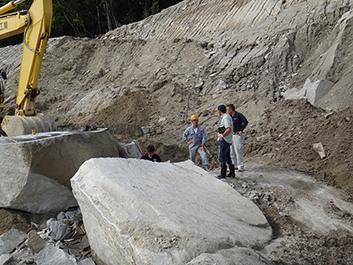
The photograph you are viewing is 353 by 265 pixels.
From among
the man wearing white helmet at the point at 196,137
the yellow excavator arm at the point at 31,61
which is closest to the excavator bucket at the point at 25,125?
the yellow excavator arm at the point at 31,61

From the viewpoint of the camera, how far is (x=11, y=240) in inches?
171

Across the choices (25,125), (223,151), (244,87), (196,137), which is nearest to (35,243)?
(223,151)

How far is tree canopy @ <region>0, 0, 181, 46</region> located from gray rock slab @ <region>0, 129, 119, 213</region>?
17084mm

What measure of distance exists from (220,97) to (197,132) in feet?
13.6

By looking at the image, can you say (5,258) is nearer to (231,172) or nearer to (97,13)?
(231,172)

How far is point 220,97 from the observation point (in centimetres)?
1069

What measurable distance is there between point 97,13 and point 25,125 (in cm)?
1834

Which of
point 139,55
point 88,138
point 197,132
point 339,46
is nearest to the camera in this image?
point 88,138

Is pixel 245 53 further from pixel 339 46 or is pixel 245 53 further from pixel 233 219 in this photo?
pixel 233 219

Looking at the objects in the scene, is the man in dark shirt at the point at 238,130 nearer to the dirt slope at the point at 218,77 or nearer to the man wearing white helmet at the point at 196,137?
the man wearing white helmet at the point at 196,137

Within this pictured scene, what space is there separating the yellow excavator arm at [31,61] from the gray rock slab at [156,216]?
378cm

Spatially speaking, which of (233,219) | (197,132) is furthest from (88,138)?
(233,219)

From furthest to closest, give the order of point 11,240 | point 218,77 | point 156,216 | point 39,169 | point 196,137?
1. point 218,77
2. point 196,137
3. point 39,169
4. point 11,240
5. point 156,216

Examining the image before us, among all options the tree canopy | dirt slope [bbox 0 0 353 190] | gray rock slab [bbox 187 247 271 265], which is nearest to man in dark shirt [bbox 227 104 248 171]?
dirt slope [bbox 0 0 353 190]
